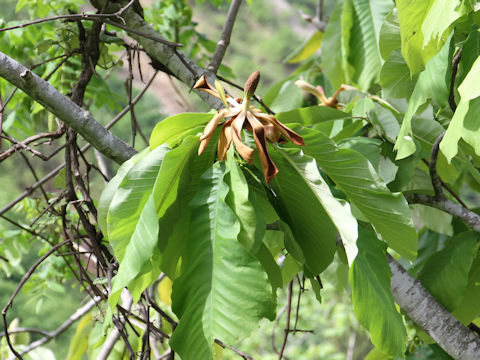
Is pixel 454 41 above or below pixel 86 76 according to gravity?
below

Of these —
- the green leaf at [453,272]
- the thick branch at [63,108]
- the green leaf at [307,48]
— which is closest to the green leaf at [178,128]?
the thick branch at [63,108]

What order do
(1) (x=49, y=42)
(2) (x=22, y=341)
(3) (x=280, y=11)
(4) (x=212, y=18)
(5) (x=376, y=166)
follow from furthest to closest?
(3) (x=280, y=11), (4) (x=212, y=18), (2) (x=22, y=341), (1) (x=49, y=42), (5) (x=376, y=166)

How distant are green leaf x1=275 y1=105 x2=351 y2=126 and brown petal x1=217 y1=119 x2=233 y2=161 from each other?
0.22 metres

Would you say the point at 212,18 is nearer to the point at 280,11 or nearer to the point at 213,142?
the point at 280,11

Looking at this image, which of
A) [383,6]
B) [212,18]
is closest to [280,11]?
[212,18]

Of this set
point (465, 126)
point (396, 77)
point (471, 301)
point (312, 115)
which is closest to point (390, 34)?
point (396, 77)

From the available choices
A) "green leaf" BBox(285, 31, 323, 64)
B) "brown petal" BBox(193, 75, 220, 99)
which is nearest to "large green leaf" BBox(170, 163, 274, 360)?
"brown petal" BBox(193, 75, 220, 99)

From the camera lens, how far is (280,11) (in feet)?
35.5

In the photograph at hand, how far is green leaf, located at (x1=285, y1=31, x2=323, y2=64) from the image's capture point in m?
1.28

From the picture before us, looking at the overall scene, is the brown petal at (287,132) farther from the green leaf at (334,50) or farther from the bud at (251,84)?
the green leaf at (334,50)

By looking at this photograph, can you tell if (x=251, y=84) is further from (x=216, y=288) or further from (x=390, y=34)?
(x=390, y=34)

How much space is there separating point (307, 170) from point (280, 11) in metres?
11.0

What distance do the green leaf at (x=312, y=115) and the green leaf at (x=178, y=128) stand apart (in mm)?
204

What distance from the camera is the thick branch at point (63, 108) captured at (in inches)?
20.5
